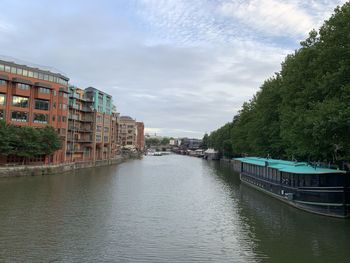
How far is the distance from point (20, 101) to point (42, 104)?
528 centimetres

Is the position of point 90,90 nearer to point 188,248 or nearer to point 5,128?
point 5,128

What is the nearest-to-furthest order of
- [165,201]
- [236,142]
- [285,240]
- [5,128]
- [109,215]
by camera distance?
[285,240] → [109,215] → [165,201] → [5,128] → [236,142]

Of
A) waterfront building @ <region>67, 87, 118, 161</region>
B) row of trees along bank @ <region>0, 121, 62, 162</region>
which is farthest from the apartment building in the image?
row of trees along bank @ <region>0, 121, 62, 162</region>

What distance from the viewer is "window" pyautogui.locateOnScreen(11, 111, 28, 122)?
221 feet

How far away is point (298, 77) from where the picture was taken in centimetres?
3541

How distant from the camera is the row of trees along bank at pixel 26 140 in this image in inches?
2297

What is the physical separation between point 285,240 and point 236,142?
66.5 meters

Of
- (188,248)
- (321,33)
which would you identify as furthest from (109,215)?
(321,33)

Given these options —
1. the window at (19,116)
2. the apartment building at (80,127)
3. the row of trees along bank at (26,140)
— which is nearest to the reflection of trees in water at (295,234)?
the row of trees along bank at (26,140)

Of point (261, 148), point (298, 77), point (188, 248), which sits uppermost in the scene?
point (298, 77)

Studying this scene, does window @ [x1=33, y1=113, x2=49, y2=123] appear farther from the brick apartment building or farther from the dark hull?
the dark hull

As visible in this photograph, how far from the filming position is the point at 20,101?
2692 inches

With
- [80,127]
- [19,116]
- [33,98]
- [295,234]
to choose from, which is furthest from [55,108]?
[295,234]

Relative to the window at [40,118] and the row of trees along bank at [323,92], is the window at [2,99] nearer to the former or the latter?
the window at [40,118]
